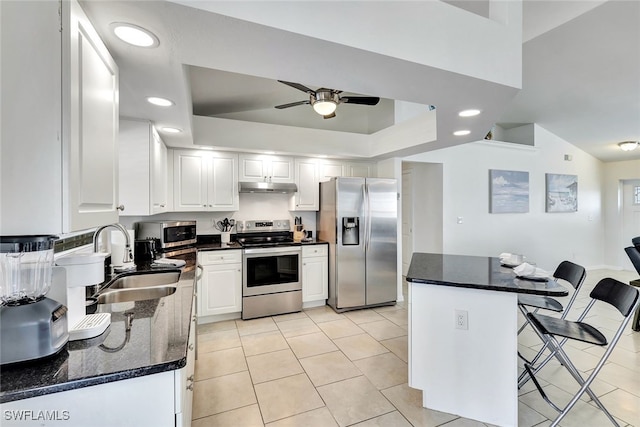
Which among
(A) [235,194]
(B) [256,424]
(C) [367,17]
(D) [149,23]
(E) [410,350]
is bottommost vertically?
(B) [256,424]

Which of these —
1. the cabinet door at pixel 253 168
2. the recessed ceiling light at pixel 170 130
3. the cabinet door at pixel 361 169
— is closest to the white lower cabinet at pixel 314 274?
the cabinet door at pixel 253 168

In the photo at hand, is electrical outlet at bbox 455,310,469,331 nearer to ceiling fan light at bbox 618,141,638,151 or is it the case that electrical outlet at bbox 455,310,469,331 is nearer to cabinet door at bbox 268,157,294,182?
cabinet door at bbox 268,157,294,182

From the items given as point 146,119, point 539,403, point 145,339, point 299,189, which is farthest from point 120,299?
point 539,403

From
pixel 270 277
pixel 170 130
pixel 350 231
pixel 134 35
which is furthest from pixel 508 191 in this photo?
pixel 134 35

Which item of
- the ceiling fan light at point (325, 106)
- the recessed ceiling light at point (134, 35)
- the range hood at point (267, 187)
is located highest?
the ceiling fan light at point (325, 106)

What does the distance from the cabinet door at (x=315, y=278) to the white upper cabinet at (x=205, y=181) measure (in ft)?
4.12

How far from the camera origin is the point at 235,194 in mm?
3830

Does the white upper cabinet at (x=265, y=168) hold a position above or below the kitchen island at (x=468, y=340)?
above

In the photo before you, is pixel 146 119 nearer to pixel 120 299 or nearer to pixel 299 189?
pixel 120 299

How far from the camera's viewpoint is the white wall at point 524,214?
484 cm

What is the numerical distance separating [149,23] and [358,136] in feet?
10.9

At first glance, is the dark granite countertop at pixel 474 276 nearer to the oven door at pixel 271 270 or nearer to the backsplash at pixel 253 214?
the oven door at pixel 271 270

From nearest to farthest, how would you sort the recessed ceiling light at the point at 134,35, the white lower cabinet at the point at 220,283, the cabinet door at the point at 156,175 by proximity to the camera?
1. the recessed ceiling light at the point at 134,35
2. the cabinet door at the point at 156,175
3. the white lower cabinet at the point at 220,283

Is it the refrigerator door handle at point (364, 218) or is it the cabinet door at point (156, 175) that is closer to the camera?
the cabinet door at point (156, 175)
